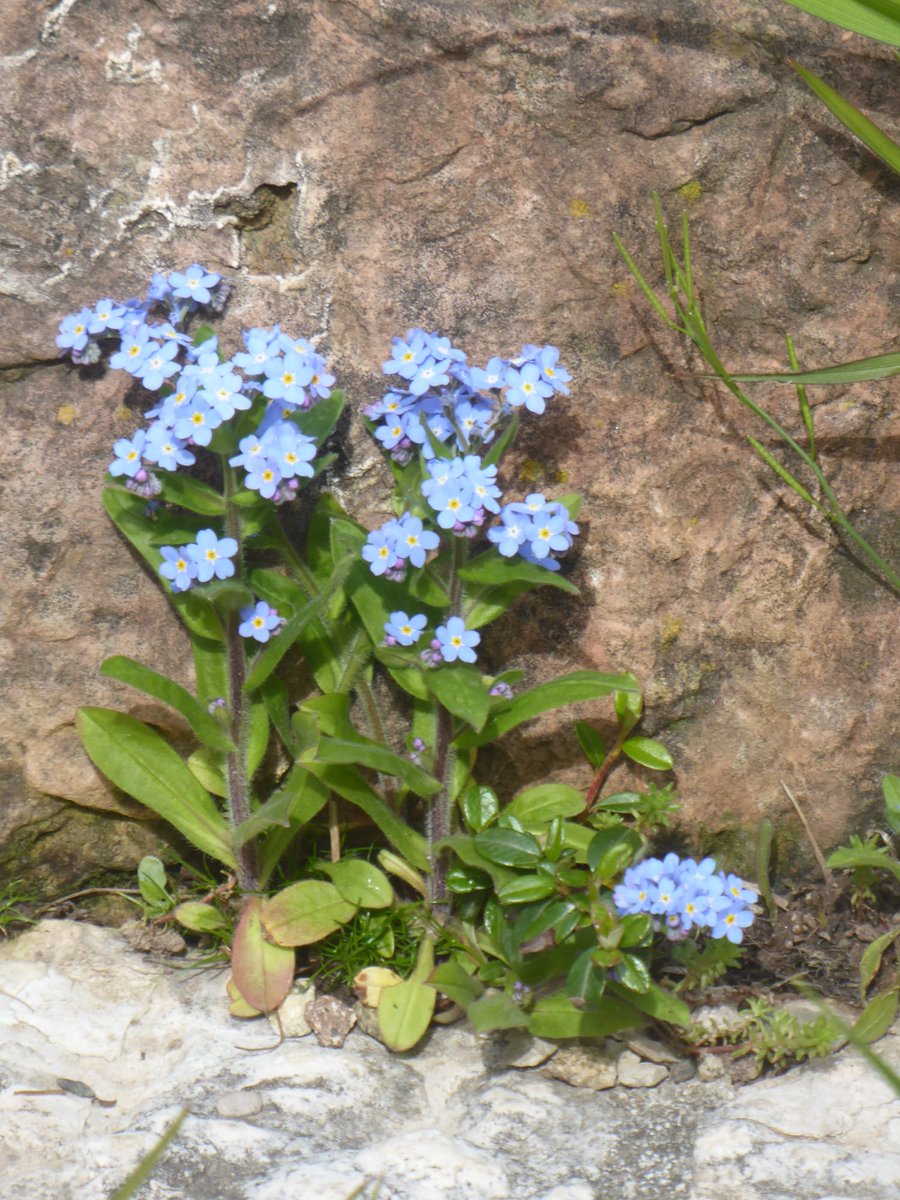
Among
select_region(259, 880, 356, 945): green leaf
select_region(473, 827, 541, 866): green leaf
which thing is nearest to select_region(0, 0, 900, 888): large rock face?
select_region(473, 827, 541, 866): green leaf

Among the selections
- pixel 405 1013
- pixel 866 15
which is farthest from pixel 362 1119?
pixel 866 15

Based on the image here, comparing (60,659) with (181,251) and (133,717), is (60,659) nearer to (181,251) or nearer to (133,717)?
(133,717)

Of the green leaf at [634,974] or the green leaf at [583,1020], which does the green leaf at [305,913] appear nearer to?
the green leaf at [583,1020]

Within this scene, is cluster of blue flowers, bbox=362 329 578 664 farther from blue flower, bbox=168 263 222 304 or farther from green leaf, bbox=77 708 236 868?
green leaf, bbox=77 708 236 868

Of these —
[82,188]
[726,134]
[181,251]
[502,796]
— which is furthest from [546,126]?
[502,796]

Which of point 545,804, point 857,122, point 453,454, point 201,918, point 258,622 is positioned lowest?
point 201,918

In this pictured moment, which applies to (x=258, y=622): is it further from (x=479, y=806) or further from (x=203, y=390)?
(x=479, y=806)

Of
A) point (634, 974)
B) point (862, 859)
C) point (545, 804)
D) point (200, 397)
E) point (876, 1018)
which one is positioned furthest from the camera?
point (545, 804)
